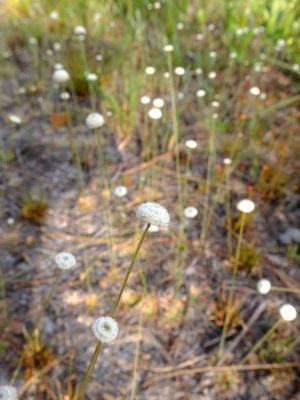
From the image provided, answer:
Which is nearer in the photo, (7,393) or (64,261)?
(7,393)

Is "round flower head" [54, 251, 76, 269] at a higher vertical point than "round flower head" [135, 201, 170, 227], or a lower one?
lower

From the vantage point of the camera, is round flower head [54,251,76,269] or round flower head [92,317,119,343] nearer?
round flower head [92,317,119,343]

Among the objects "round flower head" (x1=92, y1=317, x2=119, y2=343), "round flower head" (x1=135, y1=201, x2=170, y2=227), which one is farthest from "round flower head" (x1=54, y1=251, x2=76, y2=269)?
"round flower head" (x1=135, y1=201, x2=170, y2=227)

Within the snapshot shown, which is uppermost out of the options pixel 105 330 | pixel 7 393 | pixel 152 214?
pixel 152 214

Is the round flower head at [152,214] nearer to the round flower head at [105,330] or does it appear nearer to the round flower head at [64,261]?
the round flower head at [105,330]

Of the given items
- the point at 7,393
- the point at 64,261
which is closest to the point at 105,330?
the point at 7,393

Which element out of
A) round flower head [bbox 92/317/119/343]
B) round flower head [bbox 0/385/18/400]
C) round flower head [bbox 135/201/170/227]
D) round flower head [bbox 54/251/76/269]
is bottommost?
round flower head [bbox 0/385/18/400]

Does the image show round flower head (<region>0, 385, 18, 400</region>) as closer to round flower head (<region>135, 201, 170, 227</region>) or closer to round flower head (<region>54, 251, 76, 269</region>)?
round flower head (<region>54, 251, 76, 269</region>)

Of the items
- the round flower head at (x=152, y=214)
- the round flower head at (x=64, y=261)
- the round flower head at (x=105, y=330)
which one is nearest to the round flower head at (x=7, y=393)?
the round flower head at (x=105, y=330)

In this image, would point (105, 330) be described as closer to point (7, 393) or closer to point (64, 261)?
point (7, 393)
